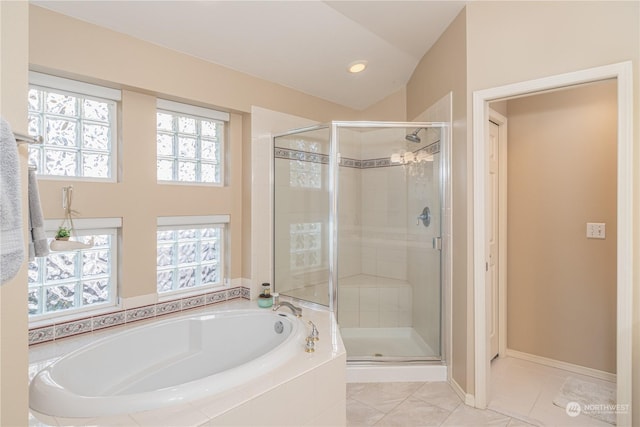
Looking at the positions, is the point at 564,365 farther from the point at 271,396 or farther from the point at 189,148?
the point at 189,148

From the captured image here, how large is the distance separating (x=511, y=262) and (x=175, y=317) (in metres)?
2.69

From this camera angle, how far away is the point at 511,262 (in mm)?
2852

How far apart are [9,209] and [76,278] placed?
5.36ft

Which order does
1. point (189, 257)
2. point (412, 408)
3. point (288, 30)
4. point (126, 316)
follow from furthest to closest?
point (189, 257) → point (288, 30) → point (126, 316) → point (412, 408)

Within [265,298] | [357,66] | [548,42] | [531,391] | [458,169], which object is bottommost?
[531,391]

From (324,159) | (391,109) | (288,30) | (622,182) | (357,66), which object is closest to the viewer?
(622,182)

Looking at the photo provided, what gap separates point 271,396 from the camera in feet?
4.71

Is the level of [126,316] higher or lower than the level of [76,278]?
lower

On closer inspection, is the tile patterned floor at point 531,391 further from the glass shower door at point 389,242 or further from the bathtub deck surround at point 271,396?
the bathtub deck surround at point 271,396

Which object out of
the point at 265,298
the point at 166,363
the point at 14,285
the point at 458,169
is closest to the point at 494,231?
the point at 458,169

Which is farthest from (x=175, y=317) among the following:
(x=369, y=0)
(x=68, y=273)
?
(x=369, y=0)

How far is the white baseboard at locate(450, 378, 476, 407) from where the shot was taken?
6.95ft

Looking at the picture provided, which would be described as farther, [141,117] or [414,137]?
[414,137]

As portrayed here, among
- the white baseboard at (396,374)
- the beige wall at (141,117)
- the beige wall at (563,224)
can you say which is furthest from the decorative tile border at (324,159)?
the white baseboard at (396,374)
